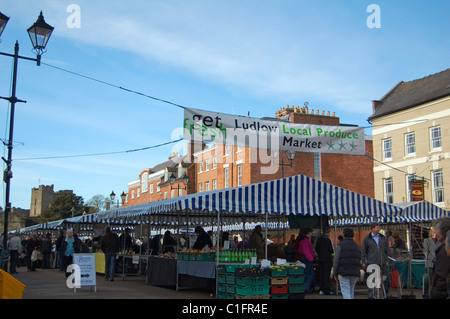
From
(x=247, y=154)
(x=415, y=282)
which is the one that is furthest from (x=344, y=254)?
(x=247, y=154)

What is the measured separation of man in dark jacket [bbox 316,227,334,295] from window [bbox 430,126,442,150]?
1919 cm

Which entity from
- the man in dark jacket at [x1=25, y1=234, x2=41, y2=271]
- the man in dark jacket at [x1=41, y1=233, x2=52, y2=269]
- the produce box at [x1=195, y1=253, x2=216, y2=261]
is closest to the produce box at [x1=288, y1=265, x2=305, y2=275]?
the produce box at [x1=195, y1=253, x2=216, y2=261]

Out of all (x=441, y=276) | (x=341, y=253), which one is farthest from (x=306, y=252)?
(x=441, y=276)

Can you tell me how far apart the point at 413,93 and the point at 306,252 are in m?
23.8

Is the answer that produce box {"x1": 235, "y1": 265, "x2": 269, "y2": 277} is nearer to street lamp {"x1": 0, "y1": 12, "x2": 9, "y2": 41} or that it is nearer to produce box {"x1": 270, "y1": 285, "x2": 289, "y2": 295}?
produce box {"x1": 270, "y1": 285, "x2": 289, "y2": 295}

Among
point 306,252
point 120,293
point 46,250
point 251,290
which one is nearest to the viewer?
point 251,290

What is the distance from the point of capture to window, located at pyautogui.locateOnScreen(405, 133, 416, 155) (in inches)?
1252

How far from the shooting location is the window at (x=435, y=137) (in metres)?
30.0

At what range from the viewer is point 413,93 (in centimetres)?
3350

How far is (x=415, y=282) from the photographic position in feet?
52.9

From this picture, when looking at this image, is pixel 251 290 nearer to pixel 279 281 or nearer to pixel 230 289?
pixel 230 289

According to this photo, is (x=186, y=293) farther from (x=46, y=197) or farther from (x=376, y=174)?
(x=46, y=197)

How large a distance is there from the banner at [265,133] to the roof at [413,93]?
18482 mm
